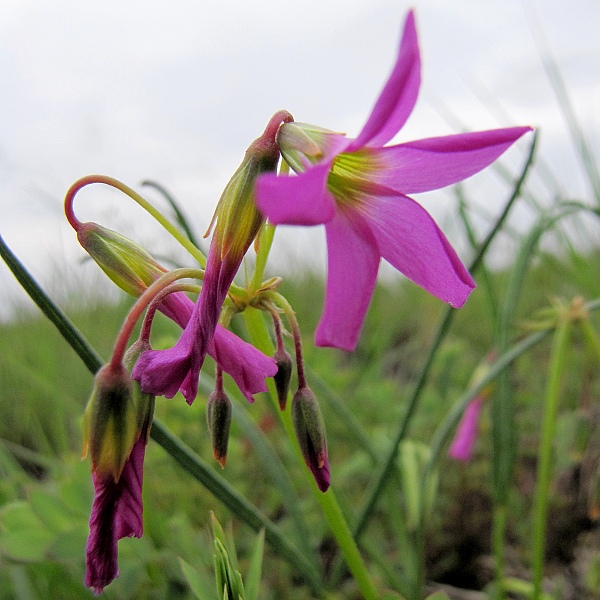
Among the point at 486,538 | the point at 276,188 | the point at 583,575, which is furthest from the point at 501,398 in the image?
the point at 276,188

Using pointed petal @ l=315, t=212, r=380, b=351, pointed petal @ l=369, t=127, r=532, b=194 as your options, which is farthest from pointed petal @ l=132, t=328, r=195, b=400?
pointed petal @ l=369, t=127, r=532, b=194

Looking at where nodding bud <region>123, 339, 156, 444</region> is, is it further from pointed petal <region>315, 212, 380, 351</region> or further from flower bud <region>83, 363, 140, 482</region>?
pointed petal <region>315, 212, 380, 351</region>

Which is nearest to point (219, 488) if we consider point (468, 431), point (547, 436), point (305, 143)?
point (305, 143)

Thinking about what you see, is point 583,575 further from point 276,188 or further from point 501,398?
point 276,188

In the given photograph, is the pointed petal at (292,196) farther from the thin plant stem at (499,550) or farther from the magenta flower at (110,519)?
the thin plant stem at (499,550)

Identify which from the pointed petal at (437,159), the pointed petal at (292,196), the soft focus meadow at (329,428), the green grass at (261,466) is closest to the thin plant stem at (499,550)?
the soft focus meadow at (329,428)

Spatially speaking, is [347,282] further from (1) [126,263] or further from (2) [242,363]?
(1) [126,263]

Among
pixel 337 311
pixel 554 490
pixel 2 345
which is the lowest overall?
pixel 2 345
